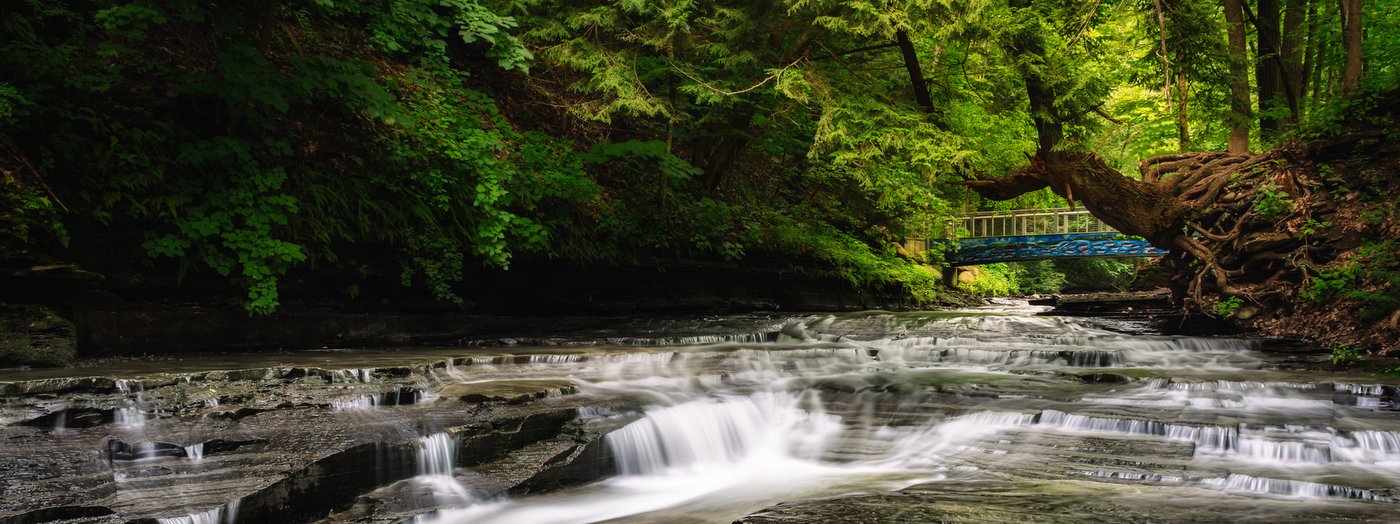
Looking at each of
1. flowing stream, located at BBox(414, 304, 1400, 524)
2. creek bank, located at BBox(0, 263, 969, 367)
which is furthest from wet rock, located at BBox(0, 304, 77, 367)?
flowing stream, located at BBox(414, 304, 1400, 524)

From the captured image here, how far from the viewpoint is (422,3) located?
10.1m

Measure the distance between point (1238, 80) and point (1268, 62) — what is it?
3.95 m

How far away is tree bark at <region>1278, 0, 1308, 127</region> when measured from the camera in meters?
13.7

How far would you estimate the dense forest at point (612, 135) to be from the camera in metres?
7.51

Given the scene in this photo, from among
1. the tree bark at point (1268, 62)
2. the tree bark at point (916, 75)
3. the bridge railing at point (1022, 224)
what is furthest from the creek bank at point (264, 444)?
the bridge railing at point (1022, 224)

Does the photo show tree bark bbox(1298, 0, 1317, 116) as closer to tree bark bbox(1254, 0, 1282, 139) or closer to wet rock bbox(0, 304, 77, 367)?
tree bark bbox(1254, 0, 1282, 139)

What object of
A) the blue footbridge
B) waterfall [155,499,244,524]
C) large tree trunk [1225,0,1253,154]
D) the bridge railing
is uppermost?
large tree trunk [1225,0,1253,154]

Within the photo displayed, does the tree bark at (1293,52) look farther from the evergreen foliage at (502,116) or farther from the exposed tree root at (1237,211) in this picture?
the exposed tree root at (1237,211)

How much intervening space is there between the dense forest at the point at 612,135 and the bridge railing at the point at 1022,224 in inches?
420

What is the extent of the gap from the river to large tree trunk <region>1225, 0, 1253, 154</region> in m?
4.72

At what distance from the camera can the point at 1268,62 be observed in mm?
14281

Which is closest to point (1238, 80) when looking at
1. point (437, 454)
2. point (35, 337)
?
point (437, 454)

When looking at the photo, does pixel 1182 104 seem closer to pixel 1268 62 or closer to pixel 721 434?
pixel 721 434

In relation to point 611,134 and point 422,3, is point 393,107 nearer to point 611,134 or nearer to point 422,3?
point 422,3
